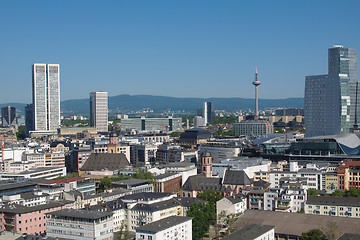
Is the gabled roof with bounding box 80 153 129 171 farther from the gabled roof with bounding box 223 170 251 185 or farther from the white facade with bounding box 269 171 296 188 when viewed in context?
the white facade with bounding box 269 171 296 188

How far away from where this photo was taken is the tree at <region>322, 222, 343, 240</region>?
4359 cm

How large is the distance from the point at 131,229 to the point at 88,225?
6963 mm

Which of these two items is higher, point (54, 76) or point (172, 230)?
point (54, 76)

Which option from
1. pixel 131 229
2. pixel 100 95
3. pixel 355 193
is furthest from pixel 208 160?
pixel 100 95

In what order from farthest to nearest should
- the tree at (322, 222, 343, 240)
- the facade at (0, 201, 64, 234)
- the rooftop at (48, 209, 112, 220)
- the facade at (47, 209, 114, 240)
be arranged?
the facade at (0, 201, 64, 234), the rooftop at (48, 209, 112, 220), the facade at (47, 209, 114, 240), the tree at (322, 222, 343, 240)

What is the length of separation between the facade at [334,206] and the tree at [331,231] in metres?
7.68

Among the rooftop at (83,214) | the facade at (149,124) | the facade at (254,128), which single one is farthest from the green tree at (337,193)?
the facade at (149,124)

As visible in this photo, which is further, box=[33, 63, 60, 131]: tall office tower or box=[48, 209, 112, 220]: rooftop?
box=[33, 63, 60, 131]: tall office tower

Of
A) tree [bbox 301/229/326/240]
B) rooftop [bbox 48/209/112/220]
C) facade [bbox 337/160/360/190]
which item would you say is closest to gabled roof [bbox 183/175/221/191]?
facade [bbox 337/160/360/190]

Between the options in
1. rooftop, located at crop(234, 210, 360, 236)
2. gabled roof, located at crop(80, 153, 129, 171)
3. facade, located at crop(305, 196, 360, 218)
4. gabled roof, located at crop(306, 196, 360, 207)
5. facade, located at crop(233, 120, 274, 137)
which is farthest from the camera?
facade, located at crop(233, 120, 274, 137)

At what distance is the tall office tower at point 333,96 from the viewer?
115125mm

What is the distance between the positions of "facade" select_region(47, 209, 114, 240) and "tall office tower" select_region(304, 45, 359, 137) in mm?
80018

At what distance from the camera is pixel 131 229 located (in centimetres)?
5134

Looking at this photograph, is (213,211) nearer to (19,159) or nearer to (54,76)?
(19,159)
